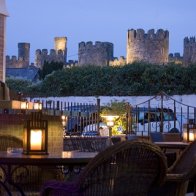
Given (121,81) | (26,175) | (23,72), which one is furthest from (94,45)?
(26,175)

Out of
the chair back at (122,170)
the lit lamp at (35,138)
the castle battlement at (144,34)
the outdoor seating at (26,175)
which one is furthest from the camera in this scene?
the castle battlement at (144,34)

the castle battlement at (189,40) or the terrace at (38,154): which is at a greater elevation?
the castle battlement at (189,40)

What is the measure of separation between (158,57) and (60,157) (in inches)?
1554

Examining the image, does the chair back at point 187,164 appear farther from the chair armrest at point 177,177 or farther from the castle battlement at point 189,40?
the castle battlement at point 189,40

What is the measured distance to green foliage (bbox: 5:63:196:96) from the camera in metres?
27.2

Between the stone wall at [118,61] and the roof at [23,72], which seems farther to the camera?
the roof at [23,72]

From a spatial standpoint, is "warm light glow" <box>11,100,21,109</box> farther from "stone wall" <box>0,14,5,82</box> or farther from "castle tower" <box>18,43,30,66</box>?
"castle tower" <box>18,43,30,66</box>

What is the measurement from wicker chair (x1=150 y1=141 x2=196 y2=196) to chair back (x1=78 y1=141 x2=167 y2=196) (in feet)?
1.21

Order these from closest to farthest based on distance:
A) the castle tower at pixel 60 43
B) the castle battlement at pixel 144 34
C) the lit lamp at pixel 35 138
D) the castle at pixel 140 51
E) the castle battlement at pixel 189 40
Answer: the lit lamp at pixel 35 138, the castle at pixel 140 51, the castle battlement at pixel 144 34, the castle battlement at pixel 189 40, the castle tower at pixel 60 43

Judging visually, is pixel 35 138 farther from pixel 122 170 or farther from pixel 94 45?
pixel 94 45

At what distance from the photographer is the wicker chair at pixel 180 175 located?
401 centimetres

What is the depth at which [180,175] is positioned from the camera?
4.07 meters

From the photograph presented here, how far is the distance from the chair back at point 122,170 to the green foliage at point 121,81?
2285 centimetres

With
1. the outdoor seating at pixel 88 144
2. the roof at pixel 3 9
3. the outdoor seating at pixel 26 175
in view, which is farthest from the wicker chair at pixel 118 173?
the roof at pixel 3 9
